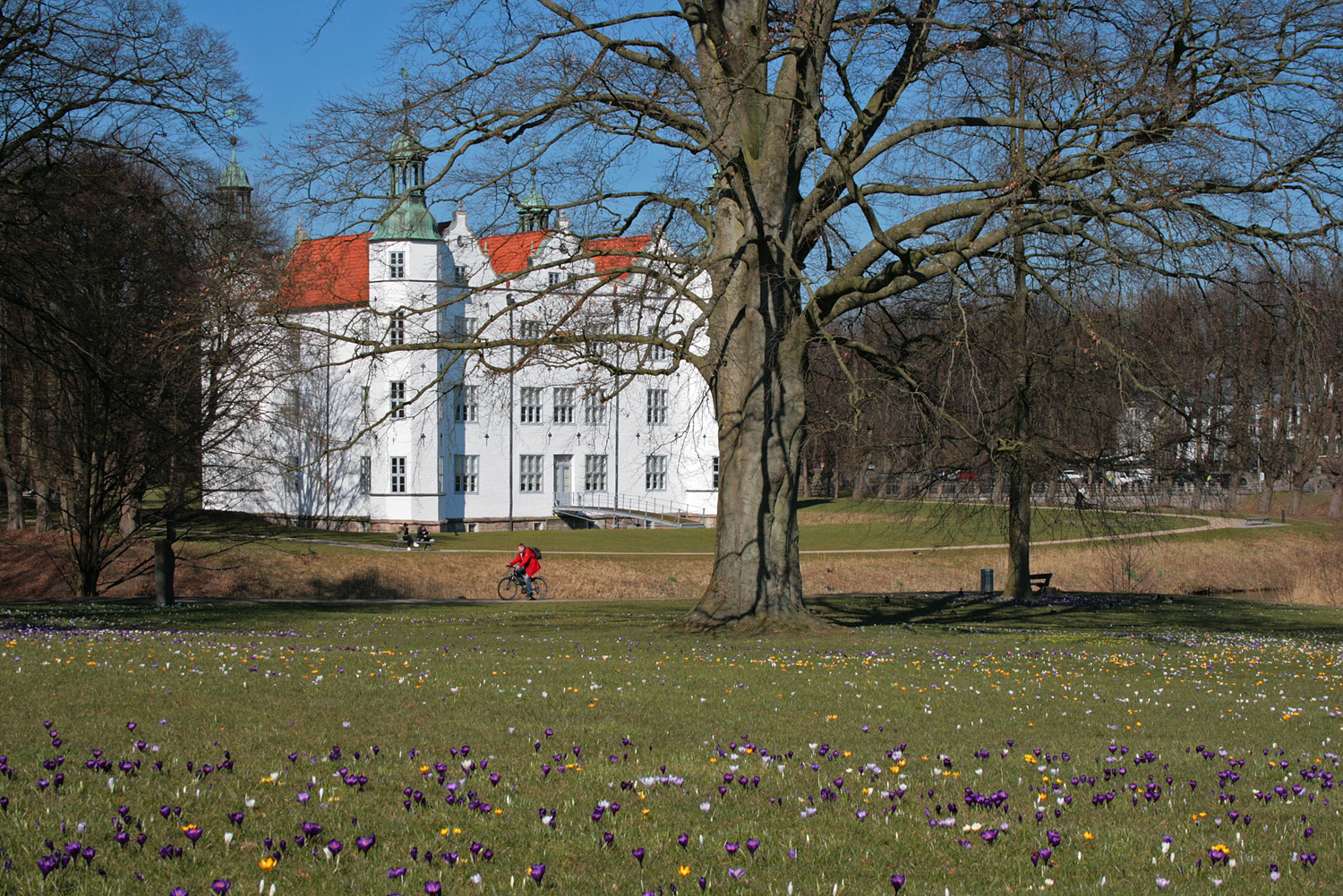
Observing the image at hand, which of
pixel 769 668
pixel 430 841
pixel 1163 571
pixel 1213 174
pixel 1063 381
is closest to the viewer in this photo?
pixel 430 841

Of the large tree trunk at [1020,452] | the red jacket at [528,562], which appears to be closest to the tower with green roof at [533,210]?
the large tree trunk at [1020,452]

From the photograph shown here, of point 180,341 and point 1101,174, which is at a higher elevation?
point 1101,174

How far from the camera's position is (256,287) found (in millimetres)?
16531

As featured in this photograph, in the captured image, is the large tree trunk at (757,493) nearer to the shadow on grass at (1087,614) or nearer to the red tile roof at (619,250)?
the red tile roof at (619,250)

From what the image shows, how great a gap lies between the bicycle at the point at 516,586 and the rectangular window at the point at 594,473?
32.8m

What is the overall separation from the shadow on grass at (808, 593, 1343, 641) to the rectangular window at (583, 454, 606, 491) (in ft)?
122

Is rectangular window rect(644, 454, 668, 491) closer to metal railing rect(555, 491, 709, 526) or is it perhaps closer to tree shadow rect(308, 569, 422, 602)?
metal railing rect(555, 491, 709, 526)

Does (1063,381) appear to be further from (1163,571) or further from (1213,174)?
(1163,571)

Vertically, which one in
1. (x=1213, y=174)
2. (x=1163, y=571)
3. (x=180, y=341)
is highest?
(x=1213, y=174)

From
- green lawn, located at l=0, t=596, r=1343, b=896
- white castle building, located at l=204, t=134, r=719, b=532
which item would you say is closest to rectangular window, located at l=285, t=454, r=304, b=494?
white castle building, located at l=204, t=134, r=719, b=532

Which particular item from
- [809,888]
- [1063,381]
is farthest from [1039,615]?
[809,888]

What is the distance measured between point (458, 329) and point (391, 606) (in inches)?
362

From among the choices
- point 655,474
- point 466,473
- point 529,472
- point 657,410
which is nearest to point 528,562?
point 466,473

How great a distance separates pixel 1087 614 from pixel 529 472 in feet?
142
